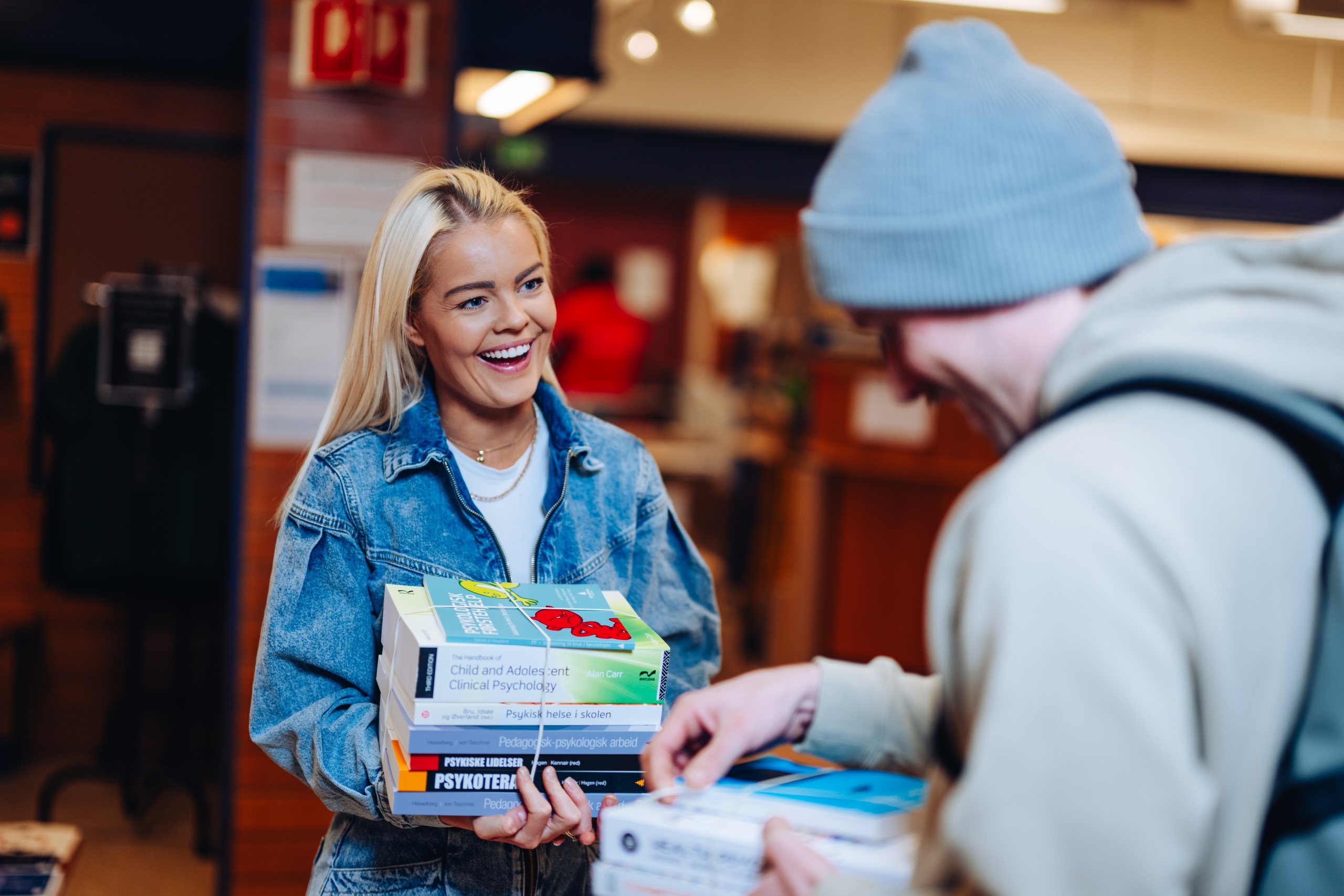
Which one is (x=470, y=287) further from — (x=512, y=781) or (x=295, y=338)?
(x=295, y=338)

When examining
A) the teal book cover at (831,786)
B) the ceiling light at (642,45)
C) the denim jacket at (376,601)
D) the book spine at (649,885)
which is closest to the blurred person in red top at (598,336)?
the ceiling light at (642,45)

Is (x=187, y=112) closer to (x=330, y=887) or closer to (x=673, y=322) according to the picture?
(x=330, y=887)

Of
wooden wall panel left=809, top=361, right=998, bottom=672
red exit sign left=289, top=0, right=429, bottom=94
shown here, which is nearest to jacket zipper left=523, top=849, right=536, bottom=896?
red exit sign left=289, top=0, right=429, bottom=94

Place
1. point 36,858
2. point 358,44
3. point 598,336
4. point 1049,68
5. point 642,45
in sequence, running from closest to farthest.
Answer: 1. point 36,858
2. point 358,44
3. point 642,45
4. point 1049,68
5. point 598,336

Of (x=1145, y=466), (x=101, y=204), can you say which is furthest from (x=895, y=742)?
(x=101, y=204)

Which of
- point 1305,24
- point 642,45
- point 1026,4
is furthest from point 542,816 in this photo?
point 642,45

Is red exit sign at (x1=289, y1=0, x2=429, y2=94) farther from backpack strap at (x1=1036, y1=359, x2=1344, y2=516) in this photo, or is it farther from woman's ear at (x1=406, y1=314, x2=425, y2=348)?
backpack strap at (x1=1036, y1=359, x2=1344, y2=516)

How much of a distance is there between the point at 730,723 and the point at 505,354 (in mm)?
718

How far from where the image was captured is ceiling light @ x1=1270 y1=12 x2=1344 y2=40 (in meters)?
4.33

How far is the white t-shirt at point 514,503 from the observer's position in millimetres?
1624

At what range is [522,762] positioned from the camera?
1.28 meters

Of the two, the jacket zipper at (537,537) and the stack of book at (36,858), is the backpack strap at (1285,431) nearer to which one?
→ the jacket zipper at (537,537)

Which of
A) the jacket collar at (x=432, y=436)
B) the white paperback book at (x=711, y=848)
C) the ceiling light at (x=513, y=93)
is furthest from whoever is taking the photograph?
the ceiling light at (x=513, y=93)

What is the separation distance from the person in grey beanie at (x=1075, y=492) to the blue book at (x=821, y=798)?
7 centimetres
